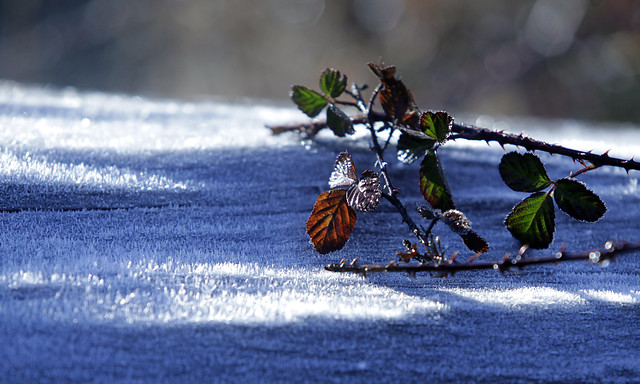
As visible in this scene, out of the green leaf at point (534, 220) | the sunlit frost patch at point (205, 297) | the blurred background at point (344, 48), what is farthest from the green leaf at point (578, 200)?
the blurred background at point (344, 48)

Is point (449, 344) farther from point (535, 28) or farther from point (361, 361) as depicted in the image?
point (535, 28)

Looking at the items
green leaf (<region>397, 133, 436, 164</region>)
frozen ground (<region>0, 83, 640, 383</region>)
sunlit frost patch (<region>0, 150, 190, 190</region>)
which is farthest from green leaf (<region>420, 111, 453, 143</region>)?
sunlit frost patch (<region>0, 150, 190, 190</region>)

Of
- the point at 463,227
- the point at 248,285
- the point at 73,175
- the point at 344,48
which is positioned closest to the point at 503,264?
the point at 463,227

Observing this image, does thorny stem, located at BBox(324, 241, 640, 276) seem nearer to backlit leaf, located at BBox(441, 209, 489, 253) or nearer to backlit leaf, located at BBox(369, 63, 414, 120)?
backlit leaf, located at BBox(441, 209, 489, 253)

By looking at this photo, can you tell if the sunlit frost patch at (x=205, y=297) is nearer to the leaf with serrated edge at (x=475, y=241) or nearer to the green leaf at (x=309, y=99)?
the leaf with serrated edge at (x=475, y=241)

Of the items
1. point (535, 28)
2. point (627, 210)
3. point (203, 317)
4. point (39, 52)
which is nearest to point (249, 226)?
point (203, 317)
